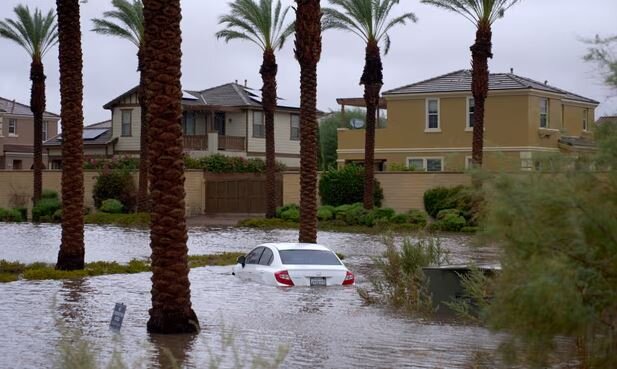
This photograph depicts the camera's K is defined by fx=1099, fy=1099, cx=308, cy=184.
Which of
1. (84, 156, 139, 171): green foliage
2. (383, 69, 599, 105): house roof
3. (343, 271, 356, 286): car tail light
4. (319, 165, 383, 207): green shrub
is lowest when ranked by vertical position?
(343, 271, 356, 286): car tail light

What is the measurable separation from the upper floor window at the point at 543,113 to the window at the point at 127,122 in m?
26.1

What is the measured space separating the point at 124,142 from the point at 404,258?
160 ft

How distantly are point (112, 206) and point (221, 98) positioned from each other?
18.8 metres

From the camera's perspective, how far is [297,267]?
2273cm

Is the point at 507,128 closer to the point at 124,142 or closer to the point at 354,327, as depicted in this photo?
the point at 124,142

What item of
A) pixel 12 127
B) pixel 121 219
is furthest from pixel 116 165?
pixel 12 127

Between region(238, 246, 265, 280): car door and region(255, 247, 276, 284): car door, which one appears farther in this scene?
region(238, 246, 265, 280): car door

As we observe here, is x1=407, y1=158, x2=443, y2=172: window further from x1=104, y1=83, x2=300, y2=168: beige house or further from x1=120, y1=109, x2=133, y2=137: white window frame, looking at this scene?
x1=120, y1=109, x2=133, y2=137: white window frame

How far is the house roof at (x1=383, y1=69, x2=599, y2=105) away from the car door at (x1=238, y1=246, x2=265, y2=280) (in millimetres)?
31345

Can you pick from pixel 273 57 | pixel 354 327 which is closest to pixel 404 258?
pixel 354 327

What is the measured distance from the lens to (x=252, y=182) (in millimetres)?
57469

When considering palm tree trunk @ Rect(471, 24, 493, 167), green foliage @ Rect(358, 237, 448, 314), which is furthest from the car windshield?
palm tree trunk @ Rect(471, 24, 493, 167)

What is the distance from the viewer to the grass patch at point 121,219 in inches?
1954

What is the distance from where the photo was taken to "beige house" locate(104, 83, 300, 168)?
66750mm
